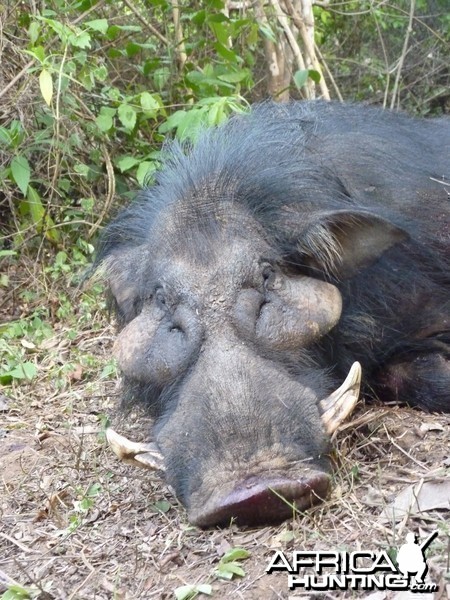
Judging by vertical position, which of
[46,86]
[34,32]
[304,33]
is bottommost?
[304,33]

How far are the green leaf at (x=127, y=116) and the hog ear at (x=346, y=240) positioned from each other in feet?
9.42

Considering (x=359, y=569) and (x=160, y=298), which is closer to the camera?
(x=359, y=569)

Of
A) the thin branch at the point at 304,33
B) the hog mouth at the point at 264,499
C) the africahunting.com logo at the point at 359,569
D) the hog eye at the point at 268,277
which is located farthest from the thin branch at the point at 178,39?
the africahunting.com logo at the point at 359,569

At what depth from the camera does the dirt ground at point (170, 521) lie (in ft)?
10.2

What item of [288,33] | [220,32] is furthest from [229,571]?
[288,33]

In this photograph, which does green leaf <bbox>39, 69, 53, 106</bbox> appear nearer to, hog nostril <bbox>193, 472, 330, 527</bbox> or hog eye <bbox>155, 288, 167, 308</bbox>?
hog eye <bbox>155, 288, 167, 308</bbox>

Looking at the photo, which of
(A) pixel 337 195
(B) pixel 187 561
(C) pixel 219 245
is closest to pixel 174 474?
(B) pixel 187 561

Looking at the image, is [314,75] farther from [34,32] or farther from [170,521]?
[170,521]

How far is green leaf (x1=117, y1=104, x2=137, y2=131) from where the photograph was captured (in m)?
6.71

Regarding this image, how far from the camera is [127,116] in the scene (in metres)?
6.78

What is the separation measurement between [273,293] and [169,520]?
1031 millimetres

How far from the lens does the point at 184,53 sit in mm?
7812

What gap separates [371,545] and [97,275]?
2.42m

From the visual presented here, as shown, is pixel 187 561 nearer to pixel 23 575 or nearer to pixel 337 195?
pixel 23 575
